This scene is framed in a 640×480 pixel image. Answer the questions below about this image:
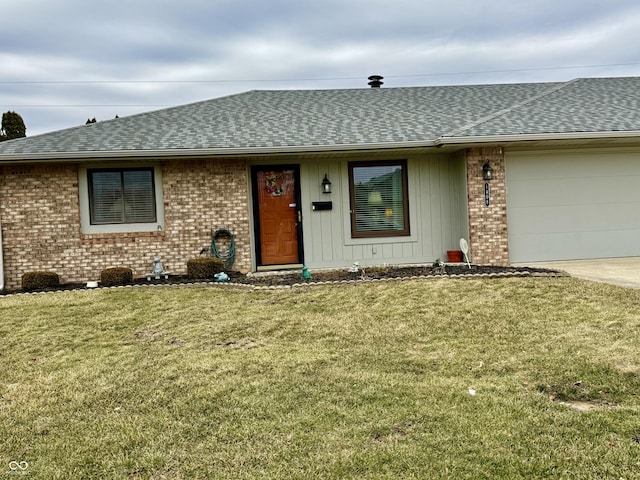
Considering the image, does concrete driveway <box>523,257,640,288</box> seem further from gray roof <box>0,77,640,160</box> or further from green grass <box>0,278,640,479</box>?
gray roof <box>0,77,640,160</box>

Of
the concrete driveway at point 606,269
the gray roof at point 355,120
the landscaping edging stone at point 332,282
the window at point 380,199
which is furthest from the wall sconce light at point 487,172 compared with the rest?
the landscaping edging stone at point 332,282


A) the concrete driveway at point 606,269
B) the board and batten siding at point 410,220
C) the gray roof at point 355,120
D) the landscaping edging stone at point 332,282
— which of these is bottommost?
the concrete driveway at point 606,269

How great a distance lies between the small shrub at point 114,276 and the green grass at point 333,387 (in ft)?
6.92

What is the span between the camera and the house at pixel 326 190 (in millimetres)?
10234

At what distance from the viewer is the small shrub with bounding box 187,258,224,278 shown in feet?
32.7

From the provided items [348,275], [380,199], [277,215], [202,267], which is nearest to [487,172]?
[380,199]

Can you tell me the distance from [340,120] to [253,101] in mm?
2944

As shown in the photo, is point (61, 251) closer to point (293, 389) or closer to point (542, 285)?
point (293, 389)

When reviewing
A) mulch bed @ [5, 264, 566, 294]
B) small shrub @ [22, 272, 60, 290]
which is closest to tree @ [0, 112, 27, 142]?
small shrub @ [22, 272, 60, 290]

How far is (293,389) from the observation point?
4.35 m

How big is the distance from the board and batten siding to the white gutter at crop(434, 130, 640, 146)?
104 cm

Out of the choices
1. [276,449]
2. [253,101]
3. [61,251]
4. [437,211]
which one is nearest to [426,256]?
[437,211]

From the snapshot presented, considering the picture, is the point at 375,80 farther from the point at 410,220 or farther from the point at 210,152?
the point at 210,152

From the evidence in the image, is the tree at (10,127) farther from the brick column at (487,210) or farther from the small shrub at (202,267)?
the brick column at (487,210)
